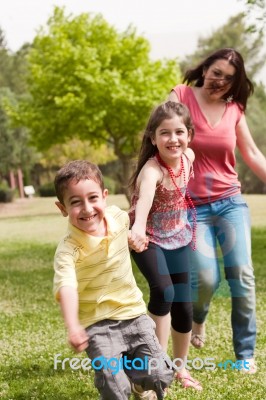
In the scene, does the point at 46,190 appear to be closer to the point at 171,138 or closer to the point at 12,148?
the point at 12,148

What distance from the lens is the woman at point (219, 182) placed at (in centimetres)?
496

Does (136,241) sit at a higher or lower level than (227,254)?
higher

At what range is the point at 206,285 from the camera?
5.01 meters

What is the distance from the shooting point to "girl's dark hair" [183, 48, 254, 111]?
499cm

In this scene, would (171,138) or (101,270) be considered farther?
(171,138)

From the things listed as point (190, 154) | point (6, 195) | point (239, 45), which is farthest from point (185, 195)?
point (239, 45)

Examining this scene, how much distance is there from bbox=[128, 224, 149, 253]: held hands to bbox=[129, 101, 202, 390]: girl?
96 millimetres

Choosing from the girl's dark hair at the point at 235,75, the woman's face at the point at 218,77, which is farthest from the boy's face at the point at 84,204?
the girl's dark hair at the point at 235,75

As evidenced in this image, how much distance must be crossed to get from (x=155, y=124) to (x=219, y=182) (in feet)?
2.70

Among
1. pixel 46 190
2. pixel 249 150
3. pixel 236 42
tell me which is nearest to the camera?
pixel 249 150

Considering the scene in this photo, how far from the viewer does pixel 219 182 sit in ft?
16.6

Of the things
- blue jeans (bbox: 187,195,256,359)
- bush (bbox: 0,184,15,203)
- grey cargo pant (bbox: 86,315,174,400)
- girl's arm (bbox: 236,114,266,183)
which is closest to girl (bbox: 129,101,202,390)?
blue jeans (bbox: 187,195,256,359)

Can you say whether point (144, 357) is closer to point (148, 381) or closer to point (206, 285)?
point (148, 381)

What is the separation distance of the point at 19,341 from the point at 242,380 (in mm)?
2467
